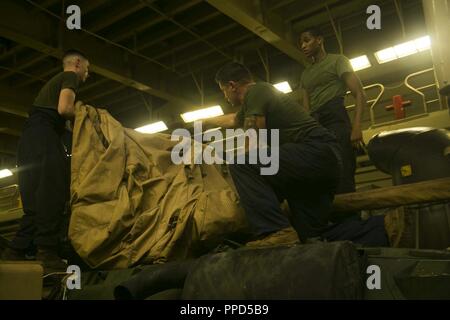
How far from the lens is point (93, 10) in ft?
22.0

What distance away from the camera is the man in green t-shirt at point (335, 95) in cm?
338

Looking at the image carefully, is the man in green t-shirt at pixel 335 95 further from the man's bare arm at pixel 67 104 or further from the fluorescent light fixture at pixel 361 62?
the fluorescent light fixture at pixel 361 62

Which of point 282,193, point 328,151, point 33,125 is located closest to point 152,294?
point 282,193

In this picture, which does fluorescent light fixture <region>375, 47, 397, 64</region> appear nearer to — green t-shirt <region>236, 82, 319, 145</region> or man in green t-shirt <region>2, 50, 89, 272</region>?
green t-shirt <region>236, 82, 319, 145</region>

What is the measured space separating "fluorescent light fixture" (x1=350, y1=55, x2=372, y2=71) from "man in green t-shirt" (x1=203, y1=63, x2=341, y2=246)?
4.91 m

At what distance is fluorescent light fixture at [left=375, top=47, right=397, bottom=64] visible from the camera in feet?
23.0

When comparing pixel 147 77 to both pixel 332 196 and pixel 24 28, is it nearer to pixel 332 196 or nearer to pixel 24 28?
pixel 24 28

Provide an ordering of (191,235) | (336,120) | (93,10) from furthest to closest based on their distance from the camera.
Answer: (93,10), (336,120), (191,235)

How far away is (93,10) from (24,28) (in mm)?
1051

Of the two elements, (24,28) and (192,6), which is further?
(192,6)

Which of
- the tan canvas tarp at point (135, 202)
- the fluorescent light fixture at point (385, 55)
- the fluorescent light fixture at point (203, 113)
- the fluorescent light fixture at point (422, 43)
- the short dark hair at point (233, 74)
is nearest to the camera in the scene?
the tan canvas tarp at point (135, 202)

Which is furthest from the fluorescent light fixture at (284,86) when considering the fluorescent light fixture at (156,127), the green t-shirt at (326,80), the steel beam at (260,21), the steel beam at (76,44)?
the green t-shirt at (326,80)

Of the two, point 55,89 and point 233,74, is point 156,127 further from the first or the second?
point 233,74

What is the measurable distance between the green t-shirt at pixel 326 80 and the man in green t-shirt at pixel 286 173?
1046 millimetres
